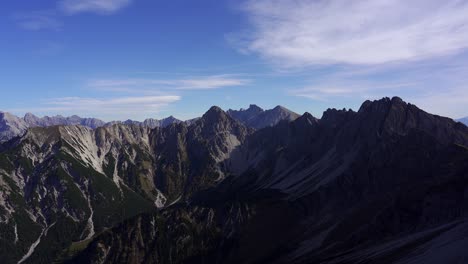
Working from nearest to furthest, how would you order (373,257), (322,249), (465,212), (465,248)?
(465,248)
(373,257)
(465,212)
(322,249)

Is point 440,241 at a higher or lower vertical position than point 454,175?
lower

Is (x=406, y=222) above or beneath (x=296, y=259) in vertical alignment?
above

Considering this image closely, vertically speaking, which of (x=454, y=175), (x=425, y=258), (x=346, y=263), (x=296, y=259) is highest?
(x=454, y=175)

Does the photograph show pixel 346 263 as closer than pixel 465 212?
Yes

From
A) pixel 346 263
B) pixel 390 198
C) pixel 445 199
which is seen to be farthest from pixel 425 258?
pixel 390 198

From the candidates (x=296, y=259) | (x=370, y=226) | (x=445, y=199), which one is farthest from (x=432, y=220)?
(x=296, y=259)

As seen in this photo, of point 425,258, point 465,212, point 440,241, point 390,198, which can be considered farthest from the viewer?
point 390,198

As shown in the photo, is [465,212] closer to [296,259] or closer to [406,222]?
[406,222]

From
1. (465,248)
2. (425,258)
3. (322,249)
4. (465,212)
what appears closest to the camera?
(465,248)

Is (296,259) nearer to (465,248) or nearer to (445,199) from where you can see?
(445,199)
